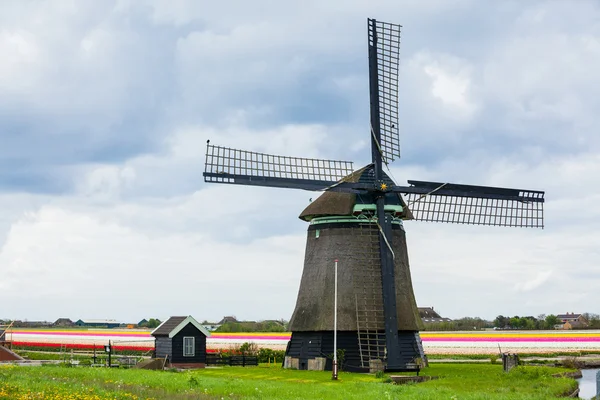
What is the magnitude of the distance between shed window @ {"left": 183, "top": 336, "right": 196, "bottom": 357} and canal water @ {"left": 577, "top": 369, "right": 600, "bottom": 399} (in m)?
18.3

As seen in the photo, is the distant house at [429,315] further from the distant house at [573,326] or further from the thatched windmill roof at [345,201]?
the thatched windmill roof at [345,201]

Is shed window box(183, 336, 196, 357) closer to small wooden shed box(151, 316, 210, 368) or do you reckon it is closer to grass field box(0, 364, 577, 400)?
small wooden shed box(151, 316, 210, 368)

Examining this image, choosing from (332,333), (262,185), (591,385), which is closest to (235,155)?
(262,185)

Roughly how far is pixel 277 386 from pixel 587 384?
1456 cm

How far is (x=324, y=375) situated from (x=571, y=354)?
75.0 feet

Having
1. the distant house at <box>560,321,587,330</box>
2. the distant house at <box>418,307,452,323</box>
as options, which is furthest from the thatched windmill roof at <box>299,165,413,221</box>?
the distant house at <box>418,307,452,323</box>

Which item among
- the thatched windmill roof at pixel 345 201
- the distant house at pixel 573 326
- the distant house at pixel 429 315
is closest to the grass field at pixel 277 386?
the thatched windmill roof at pixel 345 201

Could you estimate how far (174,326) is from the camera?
134 feet

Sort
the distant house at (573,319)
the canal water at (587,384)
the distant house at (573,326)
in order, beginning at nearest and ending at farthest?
the canal water at (587,384)
the distant house at (573,326)
the distant house at (573,319)

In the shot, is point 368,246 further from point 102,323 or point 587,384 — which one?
point 102,323

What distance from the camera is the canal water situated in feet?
95.7

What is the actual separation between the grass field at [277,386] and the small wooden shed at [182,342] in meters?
7.03

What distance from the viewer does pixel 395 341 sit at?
3338 cm

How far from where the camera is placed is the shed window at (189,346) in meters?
40.9
